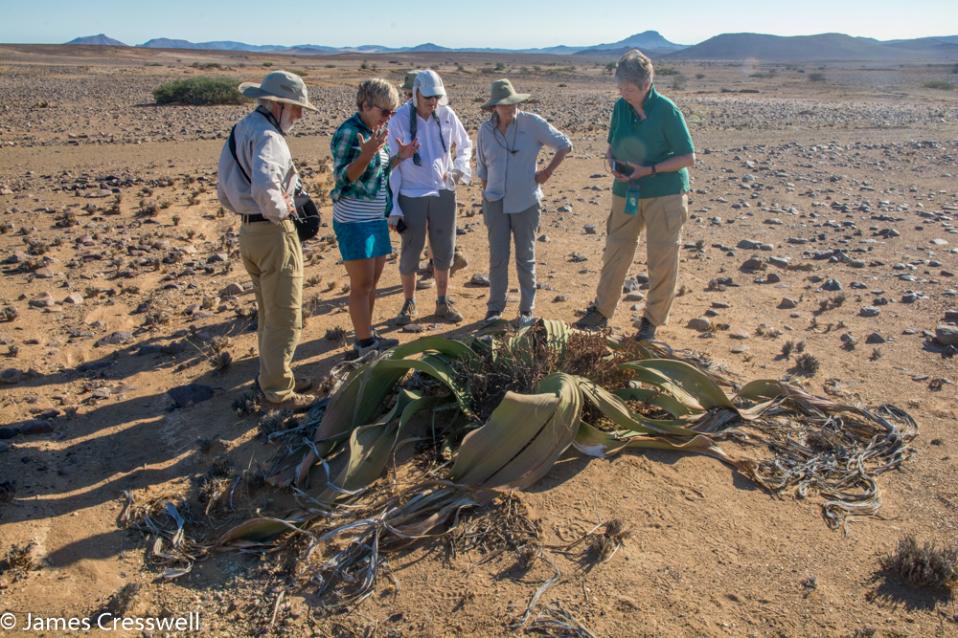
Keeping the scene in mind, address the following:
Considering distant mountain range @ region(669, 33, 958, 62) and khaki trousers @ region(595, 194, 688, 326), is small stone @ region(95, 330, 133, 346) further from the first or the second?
distant mountain range @ region(669, 33, 958, 62)

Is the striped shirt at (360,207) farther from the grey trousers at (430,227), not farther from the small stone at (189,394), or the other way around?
the small stone at (189,394)

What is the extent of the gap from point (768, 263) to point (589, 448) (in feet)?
15.6

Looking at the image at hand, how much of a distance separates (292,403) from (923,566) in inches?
135

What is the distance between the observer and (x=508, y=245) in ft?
18.0

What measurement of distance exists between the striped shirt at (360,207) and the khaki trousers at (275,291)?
0.45 m

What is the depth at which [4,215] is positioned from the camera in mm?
8992

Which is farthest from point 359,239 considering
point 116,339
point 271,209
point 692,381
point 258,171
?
point 116,339

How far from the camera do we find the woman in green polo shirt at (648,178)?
481 centimetres

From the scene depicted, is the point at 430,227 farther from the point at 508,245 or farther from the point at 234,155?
the point at 234,155

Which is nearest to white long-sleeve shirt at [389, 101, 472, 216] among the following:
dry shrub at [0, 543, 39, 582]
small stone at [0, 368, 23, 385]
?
small stone at [0, 368, 23, 385]

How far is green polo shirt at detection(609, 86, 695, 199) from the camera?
15.8 ft

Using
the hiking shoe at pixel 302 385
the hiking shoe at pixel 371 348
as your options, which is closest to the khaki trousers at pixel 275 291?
the hiking shoe at pixel 302 385

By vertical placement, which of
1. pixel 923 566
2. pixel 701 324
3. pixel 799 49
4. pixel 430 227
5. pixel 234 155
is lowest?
pixel 923 566

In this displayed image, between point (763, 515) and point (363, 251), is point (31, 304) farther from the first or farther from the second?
point (763, 515)
